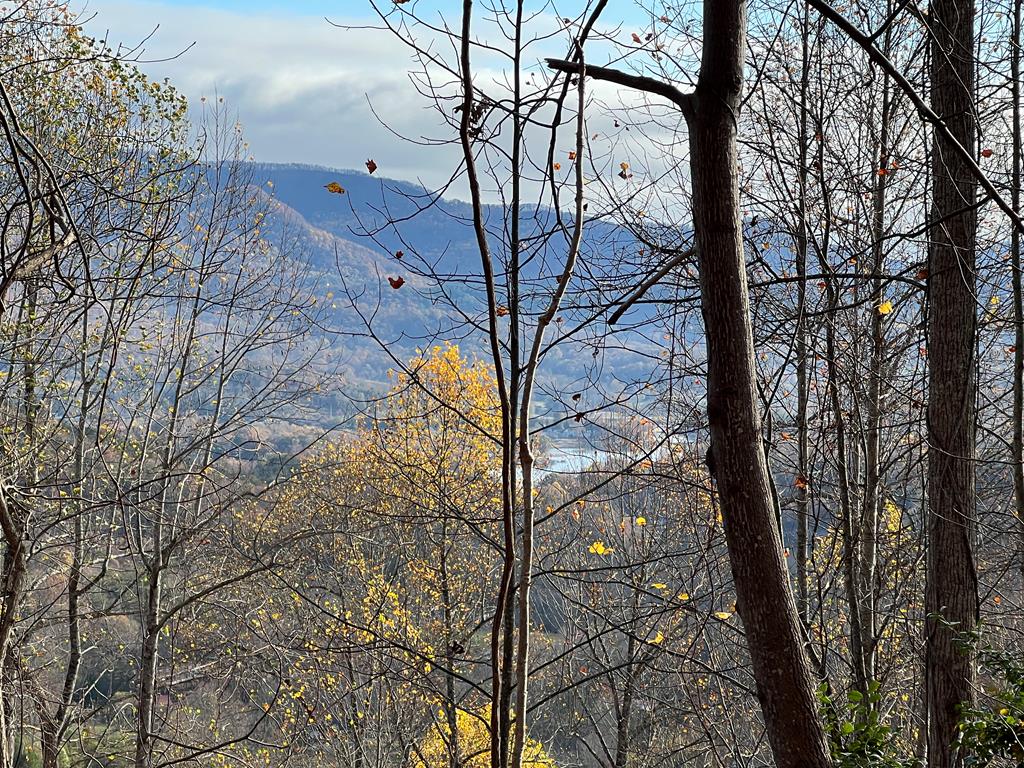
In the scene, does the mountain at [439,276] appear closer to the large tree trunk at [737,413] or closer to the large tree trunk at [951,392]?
the large tree trunk at [737,413]

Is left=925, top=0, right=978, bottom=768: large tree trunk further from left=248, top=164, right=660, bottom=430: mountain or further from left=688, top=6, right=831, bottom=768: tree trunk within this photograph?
left=688, top=6, right=831, bottom=768: tree trunk

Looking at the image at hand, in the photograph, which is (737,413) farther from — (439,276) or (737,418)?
(439,276)

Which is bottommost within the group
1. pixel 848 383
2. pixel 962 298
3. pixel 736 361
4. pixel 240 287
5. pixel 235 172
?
pixel 736 361

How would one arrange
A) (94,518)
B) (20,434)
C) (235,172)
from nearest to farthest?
(20,434), (94,518), (235,172)

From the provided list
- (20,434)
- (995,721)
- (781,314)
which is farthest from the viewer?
(20,434)

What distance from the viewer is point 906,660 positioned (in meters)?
6.46

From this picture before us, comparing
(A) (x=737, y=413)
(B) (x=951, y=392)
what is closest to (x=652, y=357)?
(B) (x=951, y=392)

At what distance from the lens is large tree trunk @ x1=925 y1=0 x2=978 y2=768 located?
4.05m

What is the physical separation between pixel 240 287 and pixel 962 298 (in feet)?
25.0

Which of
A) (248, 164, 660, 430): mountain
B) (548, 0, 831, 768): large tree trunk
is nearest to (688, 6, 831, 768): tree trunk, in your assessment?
(548, 0, 831, 768): large tree trunk

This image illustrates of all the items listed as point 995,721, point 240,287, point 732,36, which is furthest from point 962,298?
point 240,287

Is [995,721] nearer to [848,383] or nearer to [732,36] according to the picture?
[848,383]

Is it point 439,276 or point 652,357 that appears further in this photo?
point 652,357

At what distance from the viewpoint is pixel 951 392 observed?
13.7 feet
